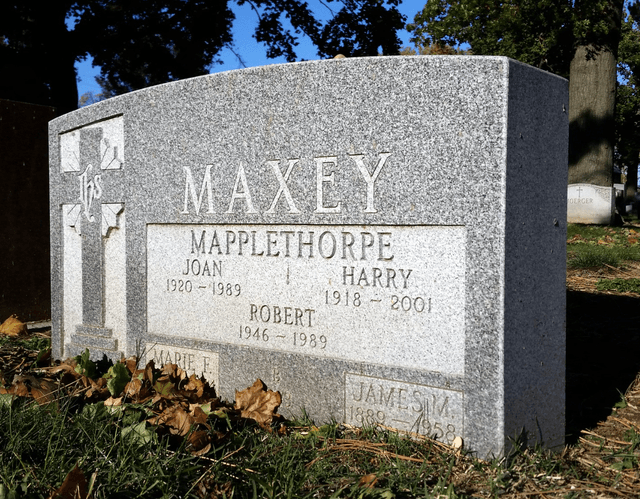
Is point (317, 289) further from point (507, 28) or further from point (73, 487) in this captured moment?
point (507, 28)

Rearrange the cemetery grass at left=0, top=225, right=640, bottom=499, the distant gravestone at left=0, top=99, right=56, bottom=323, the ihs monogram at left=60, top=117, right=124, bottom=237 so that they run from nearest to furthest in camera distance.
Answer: the cemetery grass at left=0, top=225, right=640, bottom=499
the ihs monogram at left=60, top=117, right=124, bottom=237
the distant gravestone at left=0, top=99, right=56, bottom=323

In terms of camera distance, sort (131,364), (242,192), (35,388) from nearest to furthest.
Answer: (35,388)
(242,192)
(131,364)

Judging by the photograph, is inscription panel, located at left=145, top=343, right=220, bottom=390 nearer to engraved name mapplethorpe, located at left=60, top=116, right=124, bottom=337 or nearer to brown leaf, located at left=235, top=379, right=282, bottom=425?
brown leaf, located at left=235, top=379, right=282, bottom=425

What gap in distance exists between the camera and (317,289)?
9.63 feet

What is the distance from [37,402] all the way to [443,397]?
1702 millimetres

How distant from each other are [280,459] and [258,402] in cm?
74

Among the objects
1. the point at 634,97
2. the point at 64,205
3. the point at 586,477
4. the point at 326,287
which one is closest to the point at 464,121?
the point at 326,287

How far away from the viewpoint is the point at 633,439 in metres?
2.61

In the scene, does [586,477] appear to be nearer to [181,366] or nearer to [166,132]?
[181,366]

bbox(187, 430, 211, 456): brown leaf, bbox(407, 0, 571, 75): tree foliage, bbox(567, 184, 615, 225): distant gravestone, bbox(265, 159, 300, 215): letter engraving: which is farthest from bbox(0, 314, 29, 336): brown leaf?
bbox(407, 0, 571, 75): tree foliage

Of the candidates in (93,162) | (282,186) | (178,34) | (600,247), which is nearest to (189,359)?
(282,186)

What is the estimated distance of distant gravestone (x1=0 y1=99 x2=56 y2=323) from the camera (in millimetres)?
5027

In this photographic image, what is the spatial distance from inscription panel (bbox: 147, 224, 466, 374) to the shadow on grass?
935mm

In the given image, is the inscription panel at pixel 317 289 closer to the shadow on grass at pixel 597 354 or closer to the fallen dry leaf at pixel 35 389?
the fallen dry leaf at pixel 35 389
